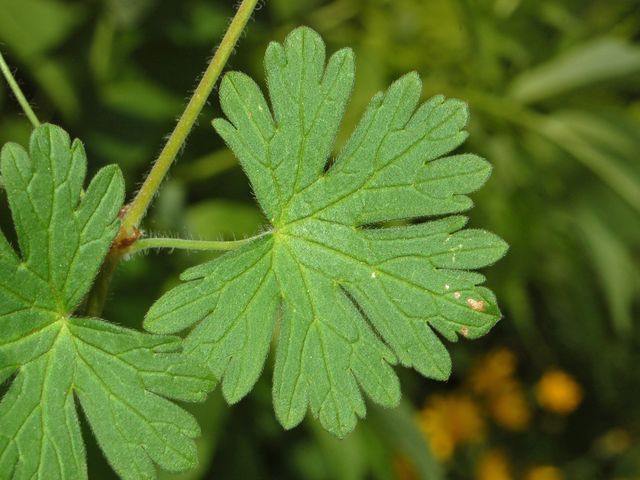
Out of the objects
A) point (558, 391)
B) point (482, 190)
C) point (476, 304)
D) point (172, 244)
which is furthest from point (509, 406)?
point (172, 244)

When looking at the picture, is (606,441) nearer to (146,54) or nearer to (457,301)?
(146,54)

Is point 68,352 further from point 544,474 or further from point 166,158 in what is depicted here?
point 544,474

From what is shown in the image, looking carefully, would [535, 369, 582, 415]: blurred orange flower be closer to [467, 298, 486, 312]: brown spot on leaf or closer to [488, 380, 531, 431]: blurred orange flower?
[488, 380, 531, 431]: blurred orange flower

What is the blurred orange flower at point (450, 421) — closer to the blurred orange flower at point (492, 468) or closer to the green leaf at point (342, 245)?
the blurred orange flower at point (492, 468)

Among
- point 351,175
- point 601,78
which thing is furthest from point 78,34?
point 601,78

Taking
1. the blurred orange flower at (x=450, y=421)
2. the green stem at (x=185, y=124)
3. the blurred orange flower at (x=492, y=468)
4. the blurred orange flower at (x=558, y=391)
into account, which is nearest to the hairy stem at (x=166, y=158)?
the green stem at (x=185, y=124)

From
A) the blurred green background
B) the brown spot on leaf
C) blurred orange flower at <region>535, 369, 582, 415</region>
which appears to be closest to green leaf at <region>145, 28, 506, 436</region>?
the brown spot on leaf
